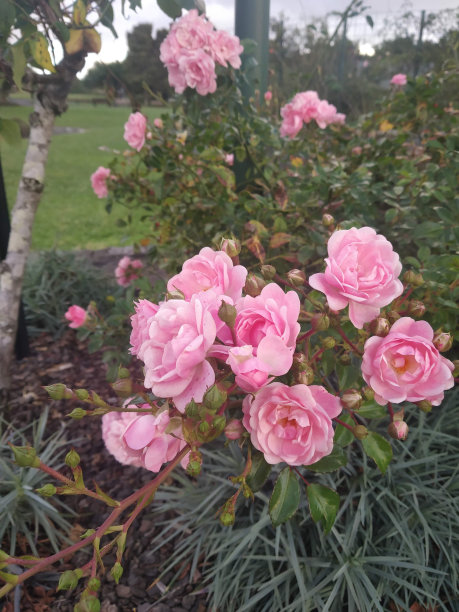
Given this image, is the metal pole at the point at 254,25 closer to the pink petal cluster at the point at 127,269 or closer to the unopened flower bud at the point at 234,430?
the pink petal cluster at the point at 127,269

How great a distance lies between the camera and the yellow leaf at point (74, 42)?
1606 mm

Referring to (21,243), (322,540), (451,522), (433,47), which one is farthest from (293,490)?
(433,47)

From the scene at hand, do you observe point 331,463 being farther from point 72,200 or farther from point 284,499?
point 72,200

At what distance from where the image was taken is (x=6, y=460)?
152cm

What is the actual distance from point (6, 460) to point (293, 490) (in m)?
1.17

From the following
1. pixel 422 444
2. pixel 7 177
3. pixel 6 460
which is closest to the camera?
pixel 422 444

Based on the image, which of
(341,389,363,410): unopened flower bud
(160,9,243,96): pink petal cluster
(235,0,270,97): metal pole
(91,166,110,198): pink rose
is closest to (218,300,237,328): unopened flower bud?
(341,389,363,410): unopened flower bud

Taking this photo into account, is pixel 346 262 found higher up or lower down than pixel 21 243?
higher up

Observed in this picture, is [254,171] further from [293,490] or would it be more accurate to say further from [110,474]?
[293,490]

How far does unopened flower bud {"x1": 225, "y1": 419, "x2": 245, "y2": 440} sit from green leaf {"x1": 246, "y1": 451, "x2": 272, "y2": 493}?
6cm

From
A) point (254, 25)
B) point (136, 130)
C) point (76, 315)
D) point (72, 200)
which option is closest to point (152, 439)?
point (76, 315)

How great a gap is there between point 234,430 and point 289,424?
0.08m

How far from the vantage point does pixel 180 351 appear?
557mm

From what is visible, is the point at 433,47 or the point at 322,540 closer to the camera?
Result: the point at 322,540
